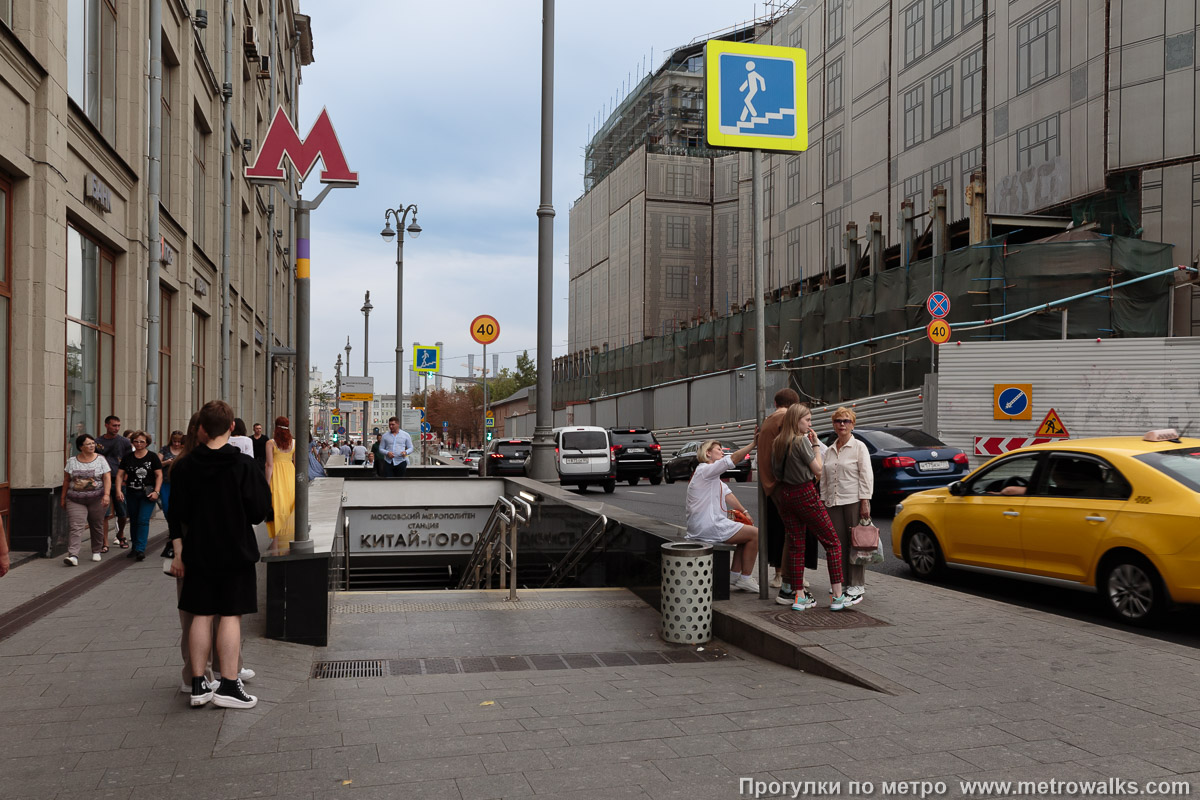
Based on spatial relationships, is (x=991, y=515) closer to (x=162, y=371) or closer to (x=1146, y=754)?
(x=1146, y=754)

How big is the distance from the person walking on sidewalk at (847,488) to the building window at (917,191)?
108ft

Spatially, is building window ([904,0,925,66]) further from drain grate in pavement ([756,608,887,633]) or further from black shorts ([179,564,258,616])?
black shorts ([179,564,258,616])

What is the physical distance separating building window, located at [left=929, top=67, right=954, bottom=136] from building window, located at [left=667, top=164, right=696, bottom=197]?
28.1 meters

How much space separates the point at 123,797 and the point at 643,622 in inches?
183

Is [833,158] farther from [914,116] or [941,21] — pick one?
[941,21]

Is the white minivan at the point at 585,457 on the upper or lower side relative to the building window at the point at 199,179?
lower

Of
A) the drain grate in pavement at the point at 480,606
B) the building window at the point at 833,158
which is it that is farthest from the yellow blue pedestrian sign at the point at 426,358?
the building window at the point at 833,158

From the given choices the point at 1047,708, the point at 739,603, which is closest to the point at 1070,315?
the point at 739,603

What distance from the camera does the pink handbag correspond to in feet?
25.3

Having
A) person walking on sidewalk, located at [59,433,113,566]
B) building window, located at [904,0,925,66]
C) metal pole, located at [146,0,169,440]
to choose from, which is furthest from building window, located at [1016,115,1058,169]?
person walking on sidewalk, located at [59,433,113,566]

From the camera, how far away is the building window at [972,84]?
115 ft

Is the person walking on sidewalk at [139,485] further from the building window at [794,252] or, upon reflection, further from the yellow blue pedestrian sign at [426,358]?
the building window at [794,252]

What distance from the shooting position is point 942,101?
3738 cm

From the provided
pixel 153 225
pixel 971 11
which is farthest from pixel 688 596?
pixel 971 11
